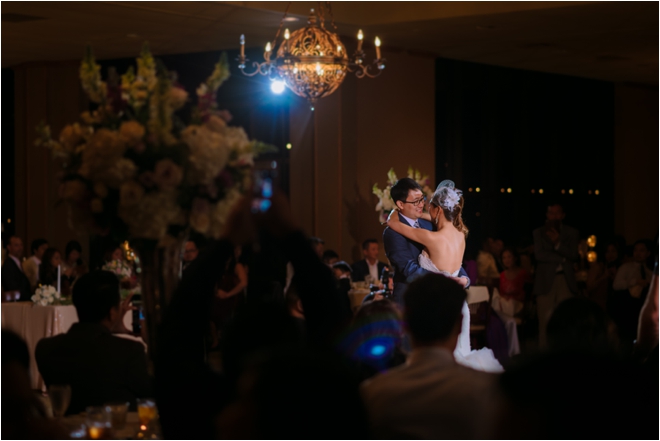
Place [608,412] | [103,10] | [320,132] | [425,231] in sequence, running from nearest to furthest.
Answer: [608,412], [425,231], [103,10], [320,132]

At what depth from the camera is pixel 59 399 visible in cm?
278

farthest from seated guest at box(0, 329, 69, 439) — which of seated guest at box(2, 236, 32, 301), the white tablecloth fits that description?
seated guest at box(2, 236, 32, 301)

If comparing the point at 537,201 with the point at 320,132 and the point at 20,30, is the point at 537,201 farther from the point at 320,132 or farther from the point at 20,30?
the point at 20,30

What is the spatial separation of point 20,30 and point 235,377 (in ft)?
26.3

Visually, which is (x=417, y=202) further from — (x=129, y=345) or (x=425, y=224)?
(x=129, y=345)

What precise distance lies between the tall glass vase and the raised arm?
2.89 m

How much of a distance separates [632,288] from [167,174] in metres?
6.67

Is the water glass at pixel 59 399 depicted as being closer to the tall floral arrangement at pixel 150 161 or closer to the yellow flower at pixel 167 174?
the tall floral arrangement at pixel 150 161

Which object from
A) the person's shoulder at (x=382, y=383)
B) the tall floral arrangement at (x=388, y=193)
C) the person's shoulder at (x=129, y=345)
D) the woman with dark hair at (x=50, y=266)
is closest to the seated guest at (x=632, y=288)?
the tall floral arrangement at (x=388, y=193)

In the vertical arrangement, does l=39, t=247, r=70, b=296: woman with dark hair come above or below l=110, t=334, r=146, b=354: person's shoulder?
below

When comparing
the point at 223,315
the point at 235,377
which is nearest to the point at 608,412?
the point at 235,377

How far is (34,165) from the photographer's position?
11.1 m

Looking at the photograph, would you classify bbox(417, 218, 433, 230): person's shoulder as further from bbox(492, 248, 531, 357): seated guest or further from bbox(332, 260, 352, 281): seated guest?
bbox(492, 248, 531, 357): seated guest

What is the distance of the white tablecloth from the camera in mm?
6527
